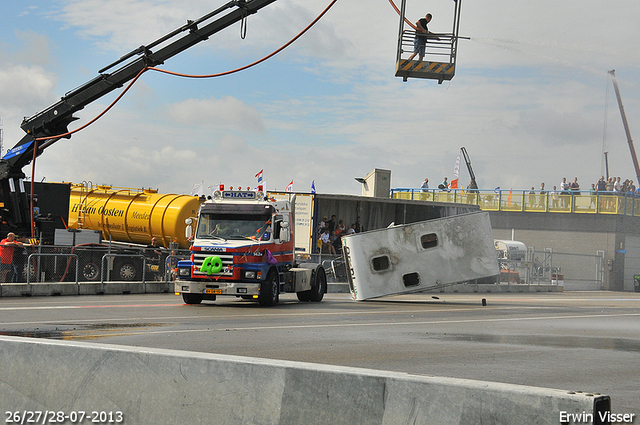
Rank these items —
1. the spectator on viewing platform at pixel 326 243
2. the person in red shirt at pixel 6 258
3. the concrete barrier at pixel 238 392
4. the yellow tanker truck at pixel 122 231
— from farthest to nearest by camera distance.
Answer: the spectator on viewing platform at pixel 326 243
the yellow tanker truck at pixel 122 231
the person in red shirt at pixel 6 258
the concrete barrier at pixel 238 392

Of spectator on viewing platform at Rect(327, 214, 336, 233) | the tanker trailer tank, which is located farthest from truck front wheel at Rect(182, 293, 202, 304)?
spectator on viewing platform at Rect(327, 214, 336, 233)

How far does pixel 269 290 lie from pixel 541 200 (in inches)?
1190

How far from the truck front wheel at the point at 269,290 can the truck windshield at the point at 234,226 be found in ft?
3.35

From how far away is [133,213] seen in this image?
28.6m

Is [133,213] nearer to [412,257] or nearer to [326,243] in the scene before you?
[326,243]

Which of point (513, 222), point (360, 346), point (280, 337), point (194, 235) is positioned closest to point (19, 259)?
point (194, 235)

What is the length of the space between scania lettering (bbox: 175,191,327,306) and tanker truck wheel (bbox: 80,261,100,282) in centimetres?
515

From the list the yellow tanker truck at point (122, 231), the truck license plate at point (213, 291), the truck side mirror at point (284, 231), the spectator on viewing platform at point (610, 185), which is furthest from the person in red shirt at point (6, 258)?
the spectator on viewing platform at point (610, 185)

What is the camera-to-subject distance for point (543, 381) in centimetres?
657

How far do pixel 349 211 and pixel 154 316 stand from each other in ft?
59.8

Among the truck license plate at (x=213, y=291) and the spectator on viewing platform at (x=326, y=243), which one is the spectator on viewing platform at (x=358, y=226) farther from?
the truck license plate at (x=213, y=291)

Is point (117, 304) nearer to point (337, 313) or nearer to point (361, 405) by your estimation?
point (337, 313)

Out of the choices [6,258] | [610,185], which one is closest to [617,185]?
[610,185]

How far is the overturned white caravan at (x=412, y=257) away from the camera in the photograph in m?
20.4
